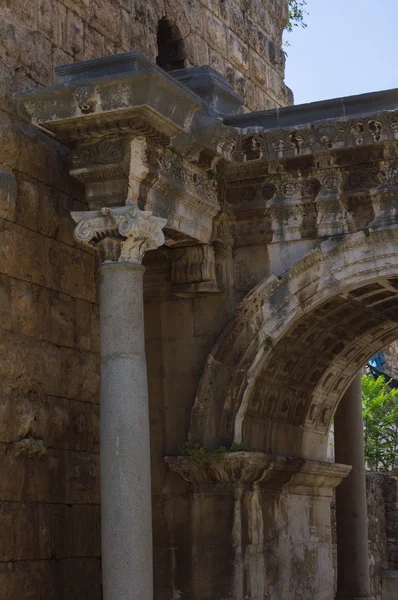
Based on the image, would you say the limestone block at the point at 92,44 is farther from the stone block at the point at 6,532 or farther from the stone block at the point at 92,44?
the stone block at the point at 6,532

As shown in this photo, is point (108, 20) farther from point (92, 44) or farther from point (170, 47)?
point (170, 47)

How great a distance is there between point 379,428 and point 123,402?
70.1 feet

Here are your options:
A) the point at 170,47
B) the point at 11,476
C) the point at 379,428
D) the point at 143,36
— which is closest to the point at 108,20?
the point at 143,36

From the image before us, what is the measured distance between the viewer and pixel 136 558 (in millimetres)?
9195

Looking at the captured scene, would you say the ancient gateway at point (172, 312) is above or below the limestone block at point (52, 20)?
below

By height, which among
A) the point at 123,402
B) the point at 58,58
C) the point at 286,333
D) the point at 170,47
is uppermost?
the point at 170,47

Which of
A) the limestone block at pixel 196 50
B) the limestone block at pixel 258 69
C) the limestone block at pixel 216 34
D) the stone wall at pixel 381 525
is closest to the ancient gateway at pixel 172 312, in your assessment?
the limestone block at pixel 196 50

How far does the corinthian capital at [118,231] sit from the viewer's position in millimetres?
9742

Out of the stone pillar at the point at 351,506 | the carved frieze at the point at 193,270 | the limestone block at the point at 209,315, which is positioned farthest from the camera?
the stone pillar at the point at 351,506

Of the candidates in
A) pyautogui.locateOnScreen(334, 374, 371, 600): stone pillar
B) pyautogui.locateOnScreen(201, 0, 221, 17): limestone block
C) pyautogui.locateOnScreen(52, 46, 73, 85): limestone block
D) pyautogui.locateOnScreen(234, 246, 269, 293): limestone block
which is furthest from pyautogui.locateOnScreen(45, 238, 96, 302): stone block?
pyautogui.locateOnScreen(334, 374, 371, 600): stone pillar

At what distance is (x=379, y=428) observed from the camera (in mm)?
30016

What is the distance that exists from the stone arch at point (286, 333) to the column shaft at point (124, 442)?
1.70m

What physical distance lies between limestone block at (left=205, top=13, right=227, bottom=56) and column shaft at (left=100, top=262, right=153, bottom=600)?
209 inches

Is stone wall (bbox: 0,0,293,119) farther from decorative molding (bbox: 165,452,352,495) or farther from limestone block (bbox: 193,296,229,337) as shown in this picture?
decorative molding (bbox: 165,452,352,495)
